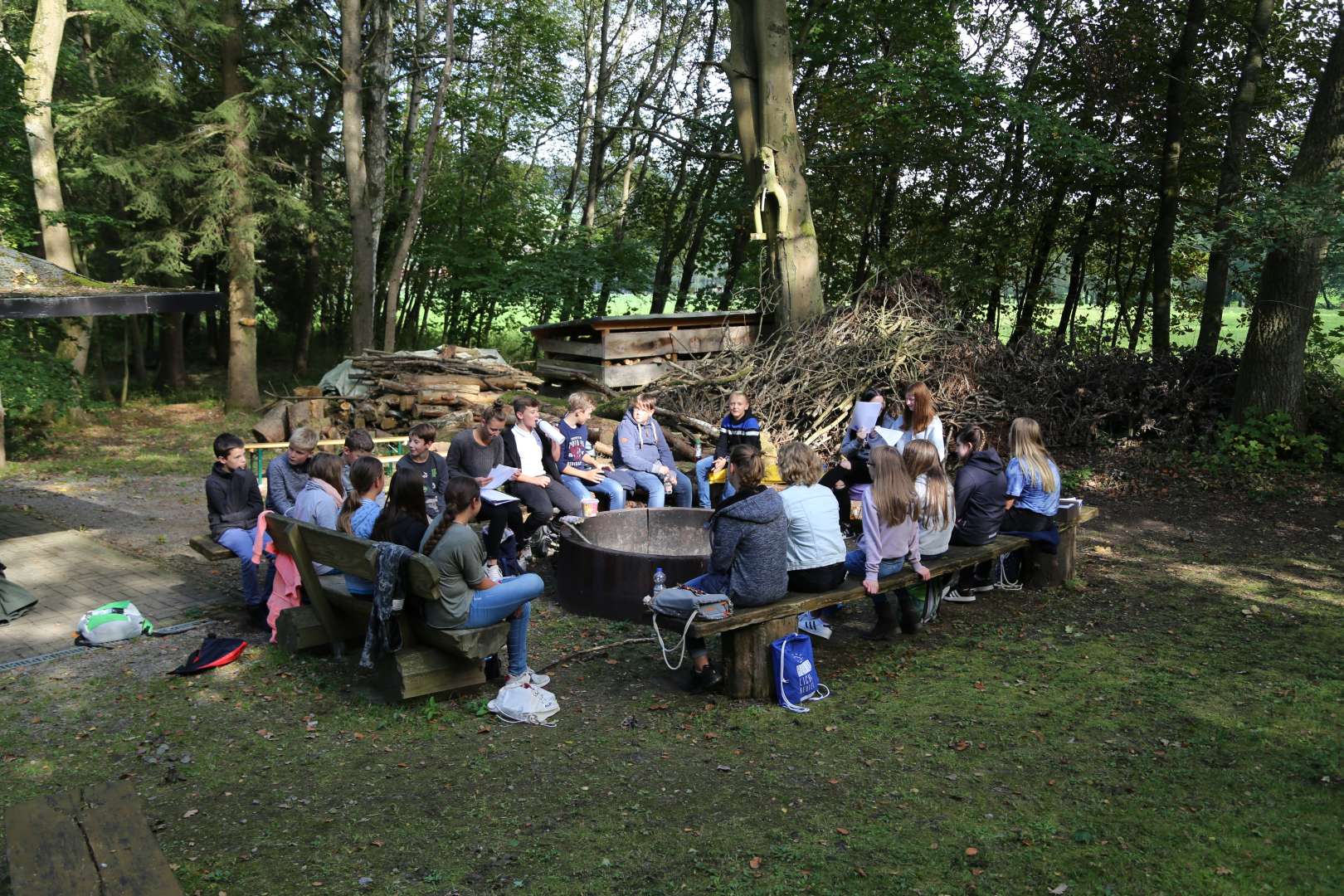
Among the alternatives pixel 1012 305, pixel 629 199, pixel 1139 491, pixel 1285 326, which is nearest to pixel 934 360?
pixel 1139 491

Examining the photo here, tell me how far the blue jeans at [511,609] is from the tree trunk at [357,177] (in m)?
13.1

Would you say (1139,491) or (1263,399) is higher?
(1263,399)

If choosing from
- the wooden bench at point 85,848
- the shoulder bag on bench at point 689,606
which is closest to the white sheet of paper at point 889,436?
the shoulder bag on bench at point 689,606

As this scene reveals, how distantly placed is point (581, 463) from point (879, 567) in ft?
11.6

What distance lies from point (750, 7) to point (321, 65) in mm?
8190

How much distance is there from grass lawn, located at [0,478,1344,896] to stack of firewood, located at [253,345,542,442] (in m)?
7.97

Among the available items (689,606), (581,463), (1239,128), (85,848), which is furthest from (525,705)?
(1239,128)

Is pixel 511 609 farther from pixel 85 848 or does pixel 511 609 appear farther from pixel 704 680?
pixel 85 848

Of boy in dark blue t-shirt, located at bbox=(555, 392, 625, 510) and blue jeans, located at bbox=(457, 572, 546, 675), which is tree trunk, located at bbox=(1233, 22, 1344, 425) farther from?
blue jeans, located at bbox=(457, 572, 546, 675)

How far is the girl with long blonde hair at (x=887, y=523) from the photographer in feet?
21.2

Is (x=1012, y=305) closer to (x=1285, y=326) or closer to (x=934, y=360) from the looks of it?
(x=934, y=360)

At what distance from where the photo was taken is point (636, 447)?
9.52 meters

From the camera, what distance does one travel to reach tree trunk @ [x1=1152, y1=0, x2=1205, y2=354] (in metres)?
14.9

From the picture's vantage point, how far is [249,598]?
700cm
